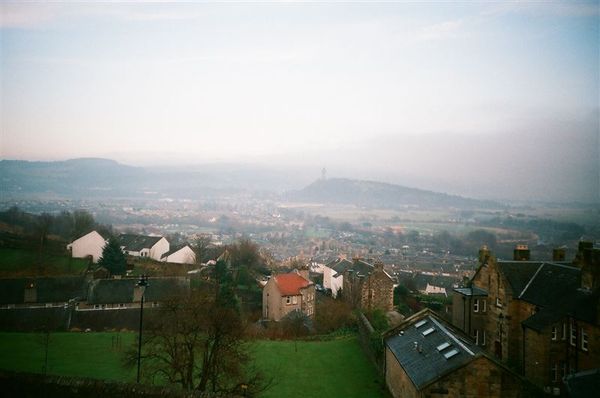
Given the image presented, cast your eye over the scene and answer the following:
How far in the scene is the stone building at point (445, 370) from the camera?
13.8 metres

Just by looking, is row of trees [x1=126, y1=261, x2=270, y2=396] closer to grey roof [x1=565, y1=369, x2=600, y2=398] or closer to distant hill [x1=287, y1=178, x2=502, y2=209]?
grey roof [x1=565, y1=369, x2=600, y2=398]

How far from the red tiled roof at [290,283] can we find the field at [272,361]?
10.1m

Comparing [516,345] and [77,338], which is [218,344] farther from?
[516,345]

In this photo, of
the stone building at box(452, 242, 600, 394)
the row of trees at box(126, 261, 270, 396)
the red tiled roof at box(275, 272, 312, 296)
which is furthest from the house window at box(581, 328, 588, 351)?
the red tiled roof at box(275, 272, 312, 296)

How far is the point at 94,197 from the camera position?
326ft

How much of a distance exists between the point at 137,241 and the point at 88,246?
9.48 m

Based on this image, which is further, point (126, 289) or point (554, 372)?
point (126, 289)

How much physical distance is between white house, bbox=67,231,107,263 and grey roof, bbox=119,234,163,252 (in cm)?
624

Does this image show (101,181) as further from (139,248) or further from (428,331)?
(428,331)

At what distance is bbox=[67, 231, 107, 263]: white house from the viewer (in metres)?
50.2

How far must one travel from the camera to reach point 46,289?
33.6 m

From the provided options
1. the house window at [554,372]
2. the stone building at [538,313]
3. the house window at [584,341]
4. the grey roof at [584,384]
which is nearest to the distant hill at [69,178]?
the stone building at [538,313]

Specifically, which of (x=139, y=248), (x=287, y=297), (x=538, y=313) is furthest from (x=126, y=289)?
(x=538, y=313)

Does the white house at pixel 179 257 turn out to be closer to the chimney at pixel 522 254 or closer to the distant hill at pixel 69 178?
the distant hill at pixel 69 178
